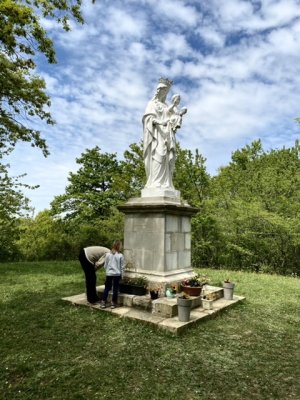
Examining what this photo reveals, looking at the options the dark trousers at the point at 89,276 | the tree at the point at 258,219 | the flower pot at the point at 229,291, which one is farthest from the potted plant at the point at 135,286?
the tree at the point at 258,219

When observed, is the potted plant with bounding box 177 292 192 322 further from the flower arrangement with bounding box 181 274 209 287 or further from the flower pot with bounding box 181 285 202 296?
the flower arrangement with bounding box 181 274 209 287

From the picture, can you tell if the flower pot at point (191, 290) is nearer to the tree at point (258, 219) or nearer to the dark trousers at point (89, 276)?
the dark trousers at point (89, 276)

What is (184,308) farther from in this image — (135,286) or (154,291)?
(135,286)

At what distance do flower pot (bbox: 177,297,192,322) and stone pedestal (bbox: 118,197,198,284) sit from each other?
3.70 ft

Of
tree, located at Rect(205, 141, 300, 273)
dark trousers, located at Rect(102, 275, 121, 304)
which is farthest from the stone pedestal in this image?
tree, located at Rect(205, 141, 300, 273)

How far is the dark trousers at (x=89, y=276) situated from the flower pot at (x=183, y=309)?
2.12 m

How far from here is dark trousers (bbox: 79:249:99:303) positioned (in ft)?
23.1

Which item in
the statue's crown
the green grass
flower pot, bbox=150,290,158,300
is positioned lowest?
the green grass

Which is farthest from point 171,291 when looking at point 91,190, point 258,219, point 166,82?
point 91,190

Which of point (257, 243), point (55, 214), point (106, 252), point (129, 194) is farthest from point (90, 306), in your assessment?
point (55, 214)

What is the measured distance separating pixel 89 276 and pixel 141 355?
2697 millimetres

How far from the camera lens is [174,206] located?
7.33 metres

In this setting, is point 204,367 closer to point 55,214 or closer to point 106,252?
point 106,252

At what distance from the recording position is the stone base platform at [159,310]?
227 inches
